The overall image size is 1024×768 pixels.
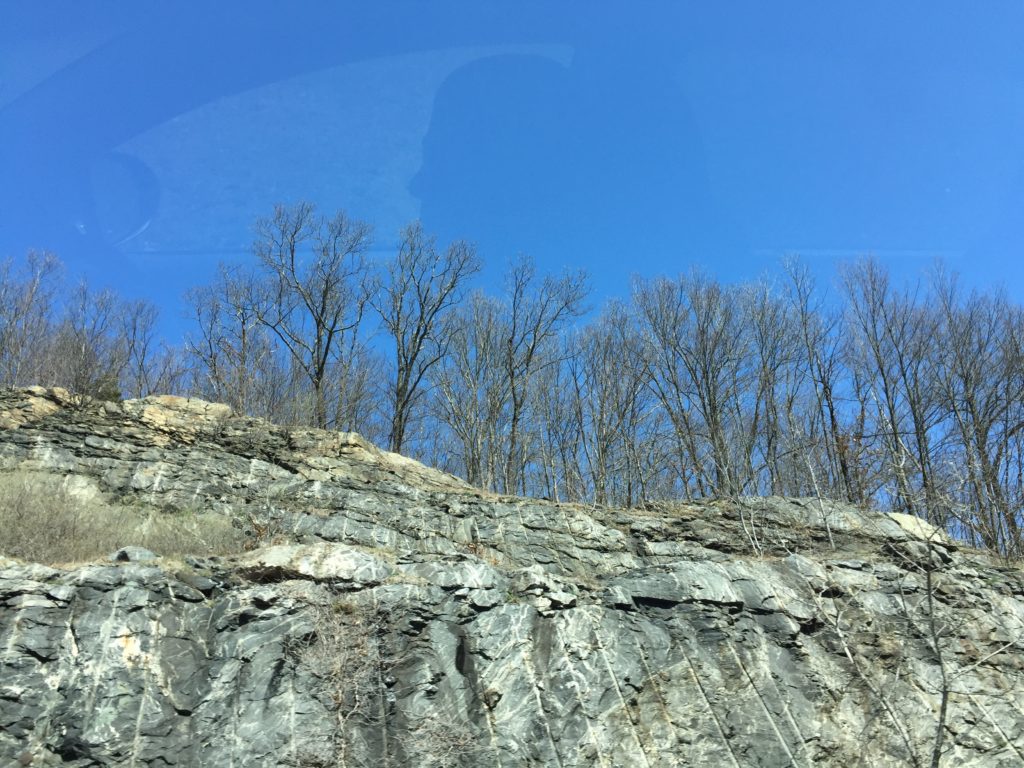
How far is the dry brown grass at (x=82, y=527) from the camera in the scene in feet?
31.5

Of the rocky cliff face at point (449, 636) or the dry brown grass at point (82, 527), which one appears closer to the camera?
the rocky cliff face at point (449, 636)

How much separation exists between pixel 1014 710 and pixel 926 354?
17.3m

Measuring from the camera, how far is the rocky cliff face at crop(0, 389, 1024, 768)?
7941 millimetres

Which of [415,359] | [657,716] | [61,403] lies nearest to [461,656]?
[657,716]

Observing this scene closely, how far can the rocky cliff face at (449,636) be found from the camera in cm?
794

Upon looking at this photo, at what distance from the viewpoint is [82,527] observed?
34.4 feet

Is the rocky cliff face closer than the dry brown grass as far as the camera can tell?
Yes

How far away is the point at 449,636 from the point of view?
9.79 metres

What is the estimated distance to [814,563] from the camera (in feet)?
42.1

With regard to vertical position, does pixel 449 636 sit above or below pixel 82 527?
below

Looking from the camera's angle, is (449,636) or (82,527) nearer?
(449,636)

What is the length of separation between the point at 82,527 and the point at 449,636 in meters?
5.86

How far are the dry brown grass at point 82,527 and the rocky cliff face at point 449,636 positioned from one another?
0.49 m

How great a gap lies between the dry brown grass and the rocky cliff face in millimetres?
491
